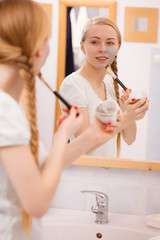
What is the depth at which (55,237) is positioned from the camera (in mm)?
1230

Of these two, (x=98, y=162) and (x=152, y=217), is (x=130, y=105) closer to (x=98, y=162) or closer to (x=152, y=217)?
(x=98, y=162)

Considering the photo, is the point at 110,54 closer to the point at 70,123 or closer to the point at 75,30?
the point at 75,30

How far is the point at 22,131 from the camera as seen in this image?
0.64m

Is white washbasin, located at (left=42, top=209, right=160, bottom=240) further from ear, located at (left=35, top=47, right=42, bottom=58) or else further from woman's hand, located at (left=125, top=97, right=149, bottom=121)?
ear, located at (left=35, top=47, right=42, bottom=58)

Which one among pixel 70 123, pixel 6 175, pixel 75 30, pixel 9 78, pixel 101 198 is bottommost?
pixel 101 198

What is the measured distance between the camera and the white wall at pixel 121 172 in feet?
4.23

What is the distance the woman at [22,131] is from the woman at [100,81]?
0.45 m

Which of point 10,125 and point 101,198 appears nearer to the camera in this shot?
point 10,125

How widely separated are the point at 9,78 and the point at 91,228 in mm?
737

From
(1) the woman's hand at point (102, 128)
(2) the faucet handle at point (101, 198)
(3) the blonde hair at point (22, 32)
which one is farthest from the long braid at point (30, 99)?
(2) the faucet handle at point (101, 198)

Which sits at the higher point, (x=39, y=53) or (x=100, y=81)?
(x=39, y=53)

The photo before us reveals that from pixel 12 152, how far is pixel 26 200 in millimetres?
97

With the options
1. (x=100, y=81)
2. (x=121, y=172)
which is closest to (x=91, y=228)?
(x=121, y=172)

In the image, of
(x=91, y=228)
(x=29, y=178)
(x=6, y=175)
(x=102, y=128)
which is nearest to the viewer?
(x=29, y=178)
